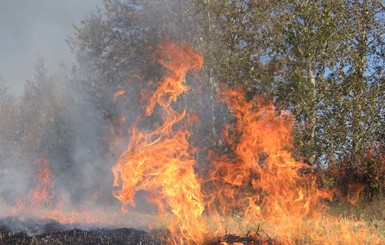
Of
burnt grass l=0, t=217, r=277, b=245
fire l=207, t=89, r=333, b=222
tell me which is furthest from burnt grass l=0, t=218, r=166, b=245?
fire l=207, t=89, r=333, b=222

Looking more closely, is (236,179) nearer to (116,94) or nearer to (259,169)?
(259,169)

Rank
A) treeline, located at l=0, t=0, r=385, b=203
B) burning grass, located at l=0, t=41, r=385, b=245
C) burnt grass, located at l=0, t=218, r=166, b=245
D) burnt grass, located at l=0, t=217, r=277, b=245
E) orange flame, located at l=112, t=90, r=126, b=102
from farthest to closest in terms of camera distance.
→ 1. orange flame, located at l=112, t=90, r=126, b=102
2. treeline, located at l=0, t=0, r=385, b=203
3. burnt grass, located at l=0, t=218, r=166, b=245
4. burning grass, located at l=0, t=41, r=385, b=245
5. burnt grass, located at l=0, t=217, r=277, b=245

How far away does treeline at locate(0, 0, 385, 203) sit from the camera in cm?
1647

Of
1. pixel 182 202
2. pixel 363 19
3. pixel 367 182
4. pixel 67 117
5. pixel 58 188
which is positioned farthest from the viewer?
pixel 67 117

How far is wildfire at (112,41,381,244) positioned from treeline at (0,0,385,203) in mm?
665

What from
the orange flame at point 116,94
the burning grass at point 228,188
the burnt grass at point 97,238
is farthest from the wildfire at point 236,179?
the orange flame at point 116,94

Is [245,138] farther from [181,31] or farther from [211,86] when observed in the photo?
[181,31]

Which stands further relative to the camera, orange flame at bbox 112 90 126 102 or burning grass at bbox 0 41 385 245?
orange flame at bbox 112 90 126 102

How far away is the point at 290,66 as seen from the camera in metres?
17.3

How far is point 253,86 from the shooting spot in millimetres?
17406

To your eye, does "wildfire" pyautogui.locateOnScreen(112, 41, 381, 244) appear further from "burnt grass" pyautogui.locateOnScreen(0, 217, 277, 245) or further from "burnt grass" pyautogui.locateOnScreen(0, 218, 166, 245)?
"burnt grass" pyautogui.locateOnScreen(0, 218, 166, 245)

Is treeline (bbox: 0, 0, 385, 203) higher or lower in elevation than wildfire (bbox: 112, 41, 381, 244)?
higher

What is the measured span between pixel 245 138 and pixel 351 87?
16.7 ft

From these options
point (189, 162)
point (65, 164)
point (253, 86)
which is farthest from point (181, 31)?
point (65, 164)
